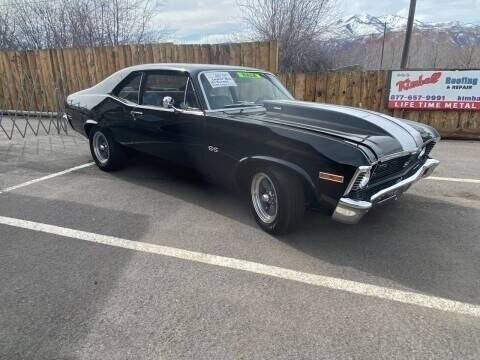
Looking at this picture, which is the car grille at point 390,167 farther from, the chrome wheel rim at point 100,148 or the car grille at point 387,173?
the chrome wheel rim at point 100,148

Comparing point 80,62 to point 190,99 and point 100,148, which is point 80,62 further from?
point 190,99

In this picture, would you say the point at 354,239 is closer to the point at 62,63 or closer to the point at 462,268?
the point at 462,268

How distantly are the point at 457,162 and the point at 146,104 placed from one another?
17.7ft

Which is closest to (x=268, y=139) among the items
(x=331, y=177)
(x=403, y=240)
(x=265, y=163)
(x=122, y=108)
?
(x=265, y=163)

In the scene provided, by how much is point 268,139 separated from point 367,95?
260 inches

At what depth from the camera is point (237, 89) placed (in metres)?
4.31

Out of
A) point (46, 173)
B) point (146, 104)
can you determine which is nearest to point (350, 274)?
point (146, 104)

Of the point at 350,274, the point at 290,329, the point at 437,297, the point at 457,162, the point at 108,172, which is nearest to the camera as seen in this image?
the point at 290,329

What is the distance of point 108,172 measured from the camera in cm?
576

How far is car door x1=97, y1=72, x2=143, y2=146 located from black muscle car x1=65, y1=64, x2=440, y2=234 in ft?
0.05

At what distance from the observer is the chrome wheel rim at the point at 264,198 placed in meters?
3.60

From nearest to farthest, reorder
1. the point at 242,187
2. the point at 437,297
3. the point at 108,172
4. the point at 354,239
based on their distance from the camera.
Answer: the point at 437,297
the point at 354,239
the point at 242,187
the point at 108,172

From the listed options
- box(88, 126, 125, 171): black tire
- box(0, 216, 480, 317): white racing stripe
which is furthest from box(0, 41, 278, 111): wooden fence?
box(0, 216, 480, 317): white racing stripe

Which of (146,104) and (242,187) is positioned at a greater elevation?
(146,104)
